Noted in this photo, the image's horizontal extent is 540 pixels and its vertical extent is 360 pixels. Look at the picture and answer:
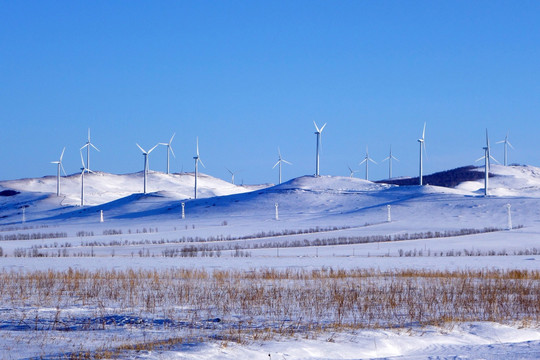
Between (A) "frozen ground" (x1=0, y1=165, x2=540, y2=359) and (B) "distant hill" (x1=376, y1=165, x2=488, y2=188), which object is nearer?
(A) "frozen ground" (x1=0, y1=165, x2=540, y2=359)

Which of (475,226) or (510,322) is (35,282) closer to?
(510,322)

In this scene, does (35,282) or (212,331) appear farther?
(35,282)

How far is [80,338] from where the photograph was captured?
44.5 ft

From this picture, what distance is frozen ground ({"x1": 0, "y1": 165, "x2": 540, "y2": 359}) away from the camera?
1281 centimetres

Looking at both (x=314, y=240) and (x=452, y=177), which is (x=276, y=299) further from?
(x=452, y=177)

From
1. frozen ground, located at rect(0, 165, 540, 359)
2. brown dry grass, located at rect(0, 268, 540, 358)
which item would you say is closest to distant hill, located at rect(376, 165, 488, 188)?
frozen ground, located at rect(0, 165, 540, 359)

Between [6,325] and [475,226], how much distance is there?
54632 mm

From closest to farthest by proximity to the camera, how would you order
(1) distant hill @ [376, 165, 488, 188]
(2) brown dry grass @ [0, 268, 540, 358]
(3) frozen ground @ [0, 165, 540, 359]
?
(3) frozen ground @ [0, 165, 540, 359] → (2) brown dry grass @ [0, 268, 540, 358] → (1) distant hill @ [376, 165, 488, 188]

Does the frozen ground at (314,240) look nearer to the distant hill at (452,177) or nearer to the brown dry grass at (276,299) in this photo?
the brown dry grass at (276,299)

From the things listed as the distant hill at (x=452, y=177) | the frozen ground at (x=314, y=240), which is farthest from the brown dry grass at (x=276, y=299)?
the distant hill at (x=452, y=177)

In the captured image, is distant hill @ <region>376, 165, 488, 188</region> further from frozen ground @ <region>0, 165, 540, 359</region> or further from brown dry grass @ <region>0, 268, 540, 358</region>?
brown dry grass @ <region>0, 268, 540, 358</region>

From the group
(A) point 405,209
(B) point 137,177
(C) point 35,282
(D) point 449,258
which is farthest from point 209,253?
(B) point 137,177

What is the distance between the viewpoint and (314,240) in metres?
51.0

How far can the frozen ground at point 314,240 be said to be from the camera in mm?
12812
